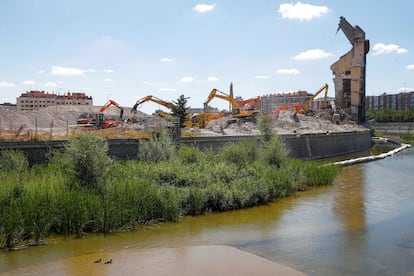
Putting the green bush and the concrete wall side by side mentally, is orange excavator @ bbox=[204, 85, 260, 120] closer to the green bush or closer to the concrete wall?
the concrete wall

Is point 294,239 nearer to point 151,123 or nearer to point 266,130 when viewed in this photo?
point 266,130

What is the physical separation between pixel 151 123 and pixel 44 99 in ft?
193

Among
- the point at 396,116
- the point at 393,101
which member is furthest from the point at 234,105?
the point at 393,101

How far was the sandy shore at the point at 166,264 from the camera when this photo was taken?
29.9 feet

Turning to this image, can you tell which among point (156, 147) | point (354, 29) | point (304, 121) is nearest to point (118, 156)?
point (156, 147)

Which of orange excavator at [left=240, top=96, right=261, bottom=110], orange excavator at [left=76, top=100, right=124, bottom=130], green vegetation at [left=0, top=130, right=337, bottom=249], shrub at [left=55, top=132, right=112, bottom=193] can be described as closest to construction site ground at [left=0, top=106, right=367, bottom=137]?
orange excavator at [left=76, top=100, right=124, bottom=130]

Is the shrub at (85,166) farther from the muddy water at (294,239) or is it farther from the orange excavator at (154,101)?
the orange excavator at (154,101)

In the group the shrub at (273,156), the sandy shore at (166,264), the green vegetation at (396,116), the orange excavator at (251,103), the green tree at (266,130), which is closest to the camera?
the sandy shore at (166,264)

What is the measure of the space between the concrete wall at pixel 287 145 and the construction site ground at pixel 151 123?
2473 millimetres

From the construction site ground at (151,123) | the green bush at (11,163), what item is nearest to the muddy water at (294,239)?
the green bush at (11,163)

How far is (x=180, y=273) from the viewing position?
29.8 feet

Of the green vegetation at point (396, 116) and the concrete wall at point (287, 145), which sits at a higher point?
the green vegetation at point (396, 116)

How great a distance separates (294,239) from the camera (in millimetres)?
11906

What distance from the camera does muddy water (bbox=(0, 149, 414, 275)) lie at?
9.79 meters
